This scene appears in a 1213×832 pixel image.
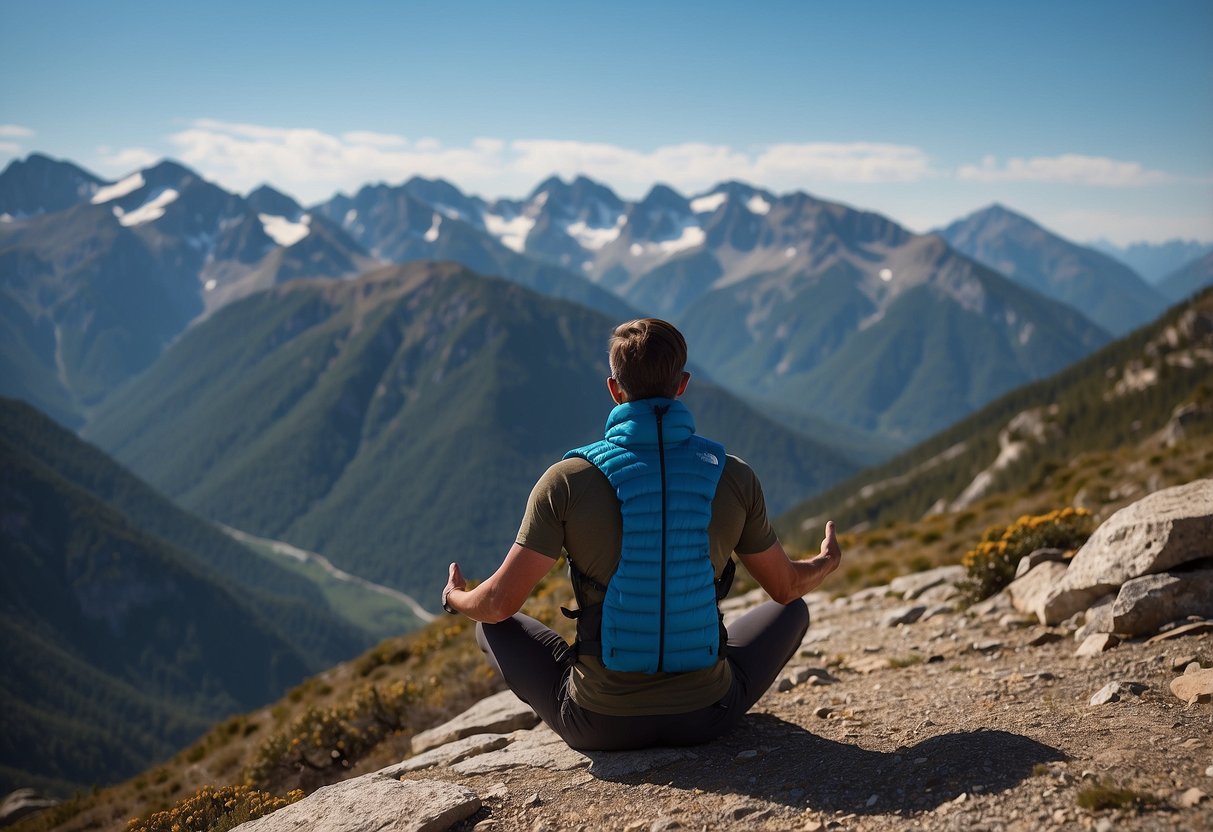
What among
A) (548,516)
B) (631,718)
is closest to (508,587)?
(548,516)

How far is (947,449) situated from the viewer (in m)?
177

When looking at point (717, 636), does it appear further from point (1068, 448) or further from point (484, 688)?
point (1068, 448)

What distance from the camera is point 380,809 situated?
6961 mm

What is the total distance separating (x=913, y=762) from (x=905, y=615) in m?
6.89

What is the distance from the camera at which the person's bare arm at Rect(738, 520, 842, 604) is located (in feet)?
24.1

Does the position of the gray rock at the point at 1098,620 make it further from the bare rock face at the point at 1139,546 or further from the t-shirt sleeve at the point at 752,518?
the t-shirt sleeve at the point at 752,518

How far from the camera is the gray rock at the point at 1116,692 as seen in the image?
7793 mm

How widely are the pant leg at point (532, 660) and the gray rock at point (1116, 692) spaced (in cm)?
493

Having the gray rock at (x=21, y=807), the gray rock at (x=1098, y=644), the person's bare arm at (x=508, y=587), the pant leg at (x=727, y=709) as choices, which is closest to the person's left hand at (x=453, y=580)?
the person's bare arm at (x=508, y=587)

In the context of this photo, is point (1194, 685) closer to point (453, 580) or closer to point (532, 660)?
point (532, 660)

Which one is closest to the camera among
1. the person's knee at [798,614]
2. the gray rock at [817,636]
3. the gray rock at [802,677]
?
the person's knee at [798,614]

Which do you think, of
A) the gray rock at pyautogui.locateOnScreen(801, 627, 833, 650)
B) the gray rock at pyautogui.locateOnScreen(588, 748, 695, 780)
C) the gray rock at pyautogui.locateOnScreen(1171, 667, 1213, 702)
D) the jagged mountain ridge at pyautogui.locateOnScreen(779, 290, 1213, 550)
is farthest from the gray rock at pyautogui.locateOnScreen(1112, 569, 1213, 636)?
the jagged mountain ridge at pyautogui.locateOnScreen(779, 290, 1213, 550)

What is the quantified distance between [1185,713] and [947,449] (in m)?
183

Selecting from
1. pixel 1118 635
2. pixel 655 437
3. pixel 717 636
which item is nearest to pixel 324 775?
pixel 717 636
